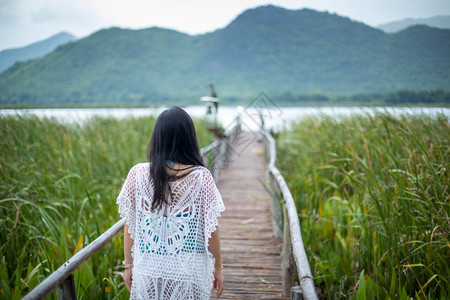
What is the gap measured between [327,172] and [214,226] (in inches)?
149

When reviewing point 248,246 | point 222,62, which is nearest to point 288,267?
point 248,246

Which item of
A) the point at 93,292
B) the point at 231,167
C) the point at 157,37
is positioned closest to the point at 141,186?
the point at 93,292

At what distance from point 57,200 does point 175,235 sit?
7.89 feet

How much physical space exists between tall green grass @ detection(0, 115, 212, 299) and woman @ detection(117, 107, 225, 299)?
806mm

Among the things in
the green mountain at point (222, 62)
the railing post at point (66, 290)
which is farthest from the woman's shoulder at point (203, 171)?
the green mountain at point (222, 62)

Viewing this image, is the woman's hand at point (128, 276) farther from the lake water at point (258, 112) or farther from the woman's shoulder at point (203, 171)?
the lake water at point (258, 112)

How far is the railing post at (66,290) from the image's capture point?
1.50 m

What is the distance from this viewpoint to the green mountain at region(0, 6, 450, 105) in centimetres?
3725

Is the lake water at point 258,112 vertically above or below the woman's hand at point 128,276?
above

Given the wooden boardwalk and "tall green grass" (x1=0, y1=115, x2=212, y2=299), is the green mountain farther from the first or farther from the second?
the wooden boardwalk

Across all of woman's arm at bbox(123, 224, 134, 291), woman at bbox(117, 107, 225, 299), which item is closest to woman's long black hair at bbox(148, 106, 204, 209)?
woman at bbox(117, 107, 225, 299)

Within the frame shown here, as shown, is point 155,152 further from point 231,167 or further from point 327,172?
point 231,167

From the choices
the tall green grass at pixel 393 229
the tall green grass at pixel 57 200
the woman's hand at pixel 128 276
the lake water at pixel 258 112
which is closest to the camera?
the woman's hand at pixel 128 276

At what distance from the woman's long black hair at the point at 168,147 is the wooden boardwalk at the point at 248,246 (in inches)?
60.6
